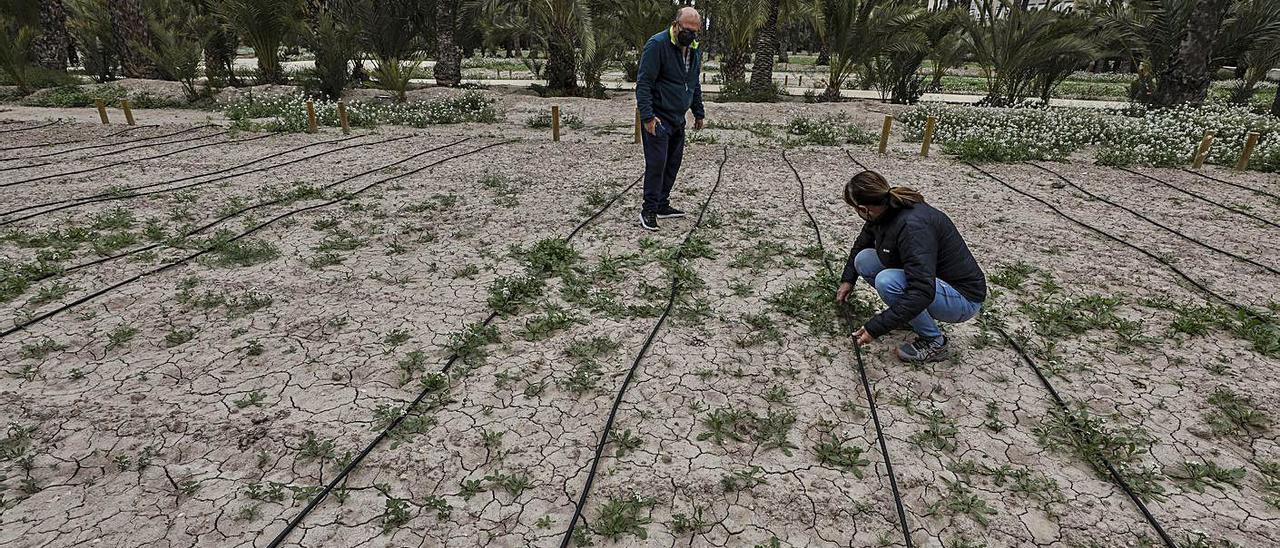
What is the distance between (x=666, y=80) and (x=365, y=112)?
8752mm

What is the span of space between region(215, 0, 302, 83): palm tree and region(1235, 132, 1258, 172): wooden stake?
17110 mm

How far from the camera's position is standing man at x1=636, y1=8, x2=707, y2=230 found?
4836mm

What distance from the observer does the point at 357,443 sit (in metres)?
2.72

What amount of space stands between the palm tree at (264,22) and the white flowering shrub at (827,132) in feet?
37.3

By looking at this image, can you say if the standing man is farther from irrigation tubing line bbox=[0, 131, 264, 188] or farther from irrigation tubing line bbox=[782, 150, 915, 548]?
irrigation tubing line bbox=[0, 131, 264, 188]

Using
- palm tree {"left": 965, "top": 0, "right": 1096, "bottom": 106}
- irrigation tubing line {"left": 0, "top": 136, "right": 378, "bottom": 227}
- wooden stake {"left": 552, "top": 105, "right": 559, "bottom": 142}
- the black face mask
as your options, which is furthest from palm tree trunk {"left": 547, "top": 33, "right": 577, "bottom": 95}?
the black face mask

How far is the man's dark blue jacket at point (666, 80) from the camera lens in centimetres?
486

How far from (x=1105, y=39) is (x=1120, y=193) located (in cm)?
749

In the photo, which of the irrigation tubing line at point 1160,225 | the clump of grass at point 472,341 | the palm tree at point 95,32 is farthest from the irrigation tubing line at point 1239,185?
the palm tree at point 95,32

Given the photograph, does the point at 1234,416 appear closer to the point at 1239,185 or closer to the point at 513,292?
the point at 513,292

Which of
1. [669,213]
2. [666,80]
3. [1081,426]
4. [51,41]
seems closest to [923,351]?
[1081,426]

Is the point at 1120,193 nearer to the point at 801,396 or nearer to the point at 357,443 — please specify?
the point at 801,396

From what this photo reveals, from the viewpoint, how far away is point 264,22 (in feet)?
46.0

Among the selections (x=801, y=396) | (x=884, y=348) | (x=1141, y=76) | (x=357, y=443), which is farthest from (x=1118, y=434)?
(x=1141, y=76)
